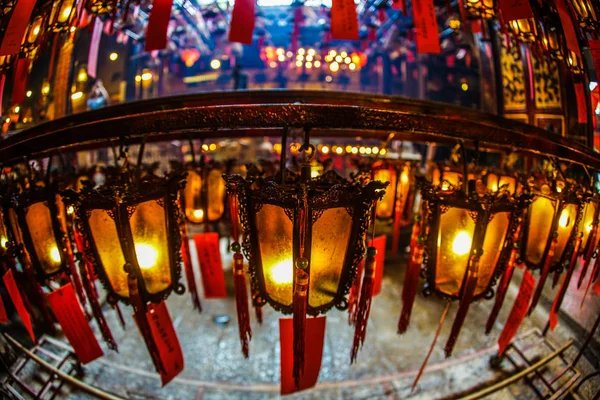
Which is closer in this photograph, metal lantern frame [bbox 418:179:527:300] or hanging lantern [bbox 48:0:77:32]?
metal lantern frame [bbox 418:179:527:300]

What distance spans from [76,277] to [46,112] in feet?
8.36

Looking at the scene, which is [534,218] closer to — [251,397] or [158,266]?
[158,266]

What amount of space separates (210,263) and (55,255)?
5.83ft

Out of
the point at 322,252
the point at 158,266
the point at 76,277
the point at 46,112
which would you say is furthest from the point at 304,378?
the point at 46,112

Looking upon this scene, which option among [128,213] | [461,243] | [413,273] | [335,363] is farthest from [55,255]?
[335,363]

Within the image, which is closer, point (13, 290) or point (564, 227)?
point (13, 290)

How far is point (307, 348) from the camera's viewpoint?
2.47 m

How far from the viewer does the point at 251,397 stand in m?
4.15

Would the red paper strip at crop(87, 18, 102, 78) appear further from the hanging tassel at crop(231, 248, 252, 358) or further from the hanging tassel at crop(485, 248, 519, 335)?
the hanging tassel at crop(485, 248, 519, 335)

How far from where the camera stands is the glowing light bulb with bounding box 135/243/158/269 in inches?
88.1

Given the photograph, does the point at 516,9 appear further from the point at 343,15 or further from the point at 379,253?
the point at 379,253

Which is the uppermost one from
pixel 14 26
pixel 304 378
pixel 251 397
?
pixel 14 26

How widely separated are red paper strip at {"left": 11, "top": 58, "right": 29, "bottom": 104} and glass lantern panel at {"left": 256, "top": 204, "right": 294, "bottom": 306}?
11.8 ft

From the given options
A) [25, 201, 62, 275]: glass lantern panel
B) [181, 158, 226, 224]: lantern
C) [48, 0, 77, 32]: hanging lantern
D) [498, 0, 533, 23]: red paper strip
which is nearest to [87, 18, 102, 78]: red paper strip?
[48, 0, 77, 32]: hanging lantern
